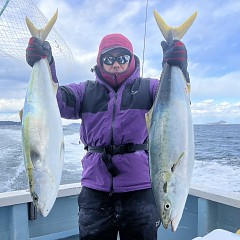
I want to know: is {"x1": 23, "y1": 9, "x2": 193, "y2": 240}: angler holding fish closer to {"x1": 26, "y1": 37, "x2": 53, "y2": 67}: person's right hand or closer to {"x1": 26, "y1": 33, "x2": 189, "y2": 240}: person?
{"x1": 26, "y1": 33, "x2": 189, "y2": 240}: person

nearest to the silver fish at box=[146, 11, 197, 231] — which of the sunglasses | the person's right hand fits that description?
the sunglasses

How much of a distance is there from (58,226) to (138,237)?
77.8 inches

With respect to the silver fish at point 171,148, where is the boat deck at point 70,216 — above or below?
below

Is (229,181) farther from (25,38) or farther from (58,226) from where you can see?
(25,38)

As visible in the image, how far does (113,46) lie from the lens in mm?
2533

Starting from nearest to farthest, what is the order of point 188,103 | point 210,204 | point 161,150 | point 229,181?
1. point 161,150
2. point 188,103
3. point 210,204
4. point 229,181

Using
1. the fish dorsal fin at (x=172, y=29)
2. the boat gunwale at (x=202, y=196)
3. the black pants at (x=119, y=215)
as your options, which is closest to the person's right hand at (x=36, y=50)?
the fish dorsal fin at (x=172, y=29)

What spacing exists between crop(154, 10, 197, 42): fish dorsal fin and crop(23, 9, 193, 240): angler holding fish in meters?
0.44

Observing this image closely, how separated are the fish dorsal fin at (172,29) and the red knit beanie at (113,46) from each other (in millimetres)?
532

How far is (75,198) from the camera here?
429 cm

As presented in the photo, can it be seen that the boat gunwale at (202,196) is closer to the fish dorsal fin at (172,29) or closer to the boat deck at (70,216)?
the boat deck at (70,216)

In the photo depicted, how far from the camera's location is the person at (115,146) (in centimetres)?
246

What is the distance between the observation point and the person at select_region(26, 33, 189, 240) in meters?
2.46

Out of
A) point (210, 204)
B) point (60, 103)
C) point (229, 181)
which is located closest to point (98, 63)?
point (60, 103)
